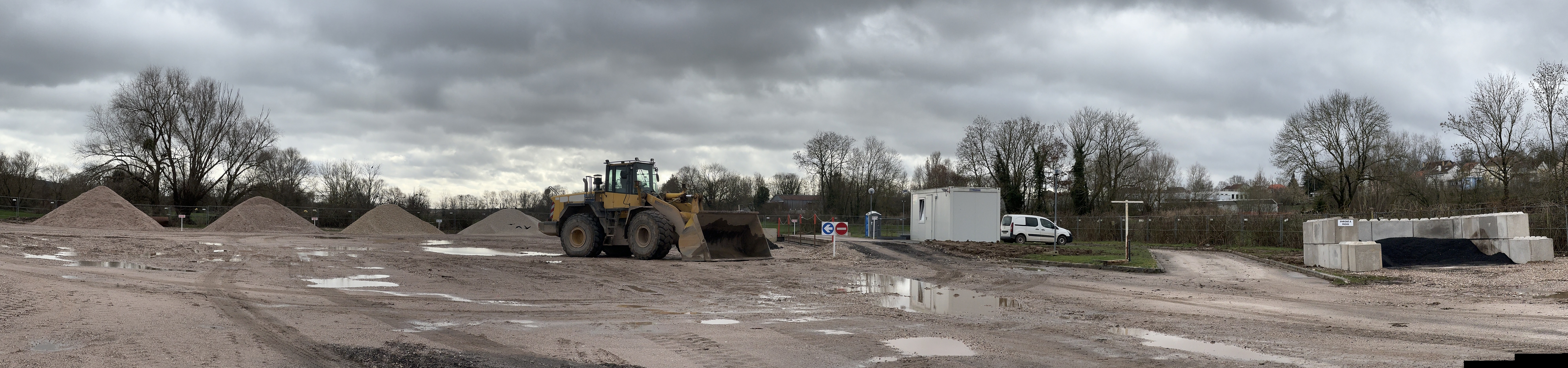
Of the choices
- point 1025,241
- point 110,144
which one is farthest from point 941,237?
point 110,144

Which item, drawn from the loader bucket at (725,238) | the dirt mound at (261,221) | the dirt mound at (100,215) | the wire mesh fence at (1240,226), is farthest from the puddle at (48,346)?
the dirt mound at (261,221)

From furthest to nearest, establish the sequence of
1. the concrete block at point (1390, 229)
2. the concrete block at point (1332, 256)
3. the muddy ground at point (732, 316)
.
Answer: the concrete block at point (1390, 229) → the concrete block at point (1332, 256) → the muddy ground at point (732, 316)

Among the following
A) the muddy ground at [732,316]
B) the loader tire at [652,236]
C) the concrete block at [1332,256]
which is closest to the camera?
the muddy ground at [732,316]

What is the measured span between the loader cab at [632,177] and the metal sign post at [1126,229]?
10.7 meters

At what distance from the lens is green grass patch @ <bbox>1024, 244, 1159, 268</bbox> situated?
66.0 ft

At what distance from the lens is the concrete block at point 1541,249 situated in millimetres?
18234

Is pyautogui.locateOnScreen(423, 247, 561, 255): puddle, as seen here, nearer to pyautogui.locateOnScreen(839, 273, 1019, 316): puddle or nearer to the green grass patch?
pyautogui.locateOnScreen(839, 273, 1019, 316): puddle

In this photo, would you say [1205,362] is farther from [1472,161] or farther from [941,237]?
[1472,161]

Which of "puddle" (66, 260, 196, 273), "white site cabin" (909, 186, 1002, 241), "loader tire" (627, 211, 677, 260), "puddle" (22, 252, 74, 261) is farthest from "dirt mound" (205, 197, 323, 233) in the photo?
"white site cabin" (909, 186, 1002, 241)

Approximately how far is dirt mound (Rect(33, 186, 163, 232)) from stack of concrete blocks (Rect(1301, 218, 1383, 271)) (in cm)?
4117

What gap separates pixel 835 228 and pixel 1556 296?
47.2 ft

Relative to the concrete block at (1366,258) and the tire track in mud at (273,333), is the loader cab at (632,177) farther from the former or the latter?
the concrete block at (1366,258)

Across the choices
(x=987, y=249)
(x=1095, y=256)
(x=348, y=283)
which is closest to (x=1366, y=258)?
(x=1095, y=256)

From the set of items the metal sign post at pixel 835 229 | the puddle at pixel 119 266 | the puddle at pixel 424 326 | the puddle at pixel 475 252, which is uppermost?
the metal sign post at pixel 835 229
